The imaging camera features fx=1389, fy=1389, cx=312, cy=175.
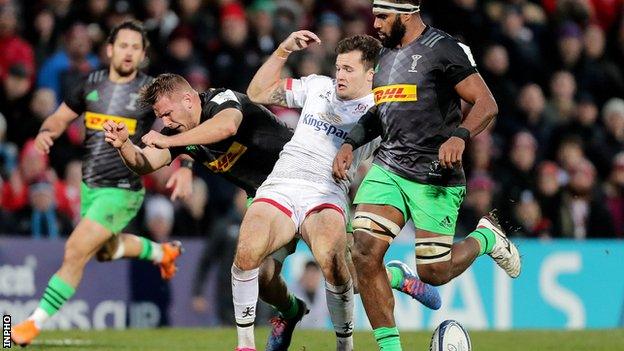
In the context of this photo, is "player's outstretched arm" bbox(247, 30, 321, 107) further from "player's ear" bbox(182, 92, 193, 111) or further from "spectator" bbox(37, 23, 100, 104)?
A: "spectator" bbox(37, 23, 100, 104)

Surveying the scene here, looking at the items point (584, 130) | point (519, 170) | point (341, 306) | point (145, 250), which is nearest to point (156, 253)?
point (145, 250)

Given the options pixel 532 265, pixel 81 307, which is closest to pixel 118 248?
pixel 81 307

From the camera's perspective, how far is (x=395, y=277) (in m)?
11.3

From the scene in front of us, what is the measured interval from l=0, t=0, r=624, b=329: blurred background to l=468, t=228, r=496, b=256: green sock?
11.7 feet

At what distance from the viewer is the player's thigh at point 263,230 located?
1010 cm

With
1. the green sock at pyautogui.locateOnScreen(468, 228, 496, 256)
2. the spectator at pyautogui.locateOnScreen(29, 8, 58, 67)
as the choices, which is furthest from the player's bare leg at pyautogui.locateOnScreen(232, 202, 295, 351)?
the spectator at pyautogui.locateOnScreen(29, 8, 58, 67)

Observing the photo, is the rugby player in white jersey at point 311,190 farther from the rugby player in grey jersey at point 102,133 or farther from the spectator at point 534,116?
the spectator at point 534,116

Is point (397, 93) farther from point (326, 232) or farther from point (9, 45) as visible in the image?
point (9, 45)

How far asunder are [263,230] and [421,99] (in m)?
1.51

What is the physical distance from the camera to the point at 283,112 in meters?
18.2

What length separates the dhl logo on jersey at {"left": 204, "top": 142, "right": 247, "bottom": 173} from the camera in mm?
10875

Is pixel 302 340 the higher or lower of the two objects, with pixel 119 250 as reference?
lower

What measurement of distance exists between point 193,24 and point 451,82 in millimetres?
9477

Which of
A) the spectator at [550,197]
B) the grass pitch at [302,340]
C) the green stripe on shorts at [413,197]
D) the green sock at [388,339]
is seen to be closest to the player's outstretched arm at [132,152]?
the green stripe on shorts at [413,197]
